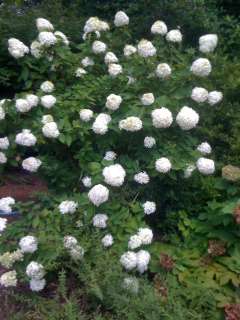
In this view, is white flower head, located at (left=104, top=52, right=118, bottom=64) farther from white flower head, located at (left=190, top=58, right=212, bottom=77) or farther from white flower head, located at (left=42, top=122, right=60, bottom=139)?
white flower head, located at (left=42, top=122, right=60, bottom=139)

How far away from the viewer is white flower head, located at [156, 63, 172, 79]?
12.6 ft

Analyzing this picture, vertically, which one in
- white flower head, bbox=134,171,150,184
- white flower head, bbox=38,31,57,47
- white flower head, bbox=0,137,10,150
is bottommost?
white flower head, bbox=0,137,10,150

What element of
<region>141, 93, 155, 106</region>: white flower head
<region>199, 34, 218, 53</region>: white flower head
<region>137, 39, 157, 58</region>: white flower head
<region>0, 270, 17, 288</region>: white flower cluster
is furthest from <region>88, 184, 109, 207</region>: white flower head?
<region>199, 34, 218, 53</region>: white flower head

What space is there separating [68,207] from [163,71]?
3.87 feet

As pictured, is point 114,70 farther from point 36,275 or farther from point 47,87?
point 36,275

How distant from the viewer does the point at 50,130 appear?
362 centimetres

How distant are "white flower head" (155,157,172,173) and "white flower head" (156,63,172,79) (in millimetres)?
694

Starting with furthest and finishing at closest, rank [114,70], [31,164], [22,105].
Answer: [114,70] < [22,105] < [31,164]

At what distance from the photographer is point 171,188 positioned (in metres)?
3.82

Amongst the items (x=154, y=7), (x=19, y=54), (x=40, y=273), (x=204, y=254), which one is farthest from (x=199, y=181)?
(x=154, y=7)

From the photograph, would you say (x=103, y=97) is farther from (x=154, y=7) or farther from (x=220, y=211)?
(x=154, y=7)

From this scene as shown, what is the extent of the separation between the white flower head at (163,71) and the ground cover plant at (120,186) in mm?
14

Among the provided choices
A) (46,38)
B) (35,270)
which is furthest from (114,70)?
(35,270)

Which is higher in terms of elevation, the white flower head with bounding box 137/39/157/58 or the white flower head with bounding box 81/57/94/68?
the white flower head with bounding box 137/39/157/58
